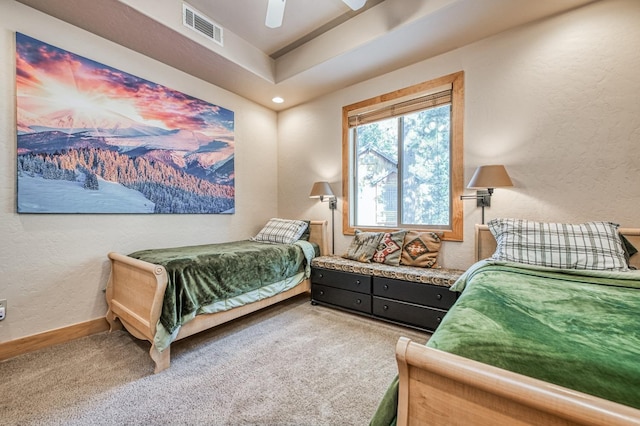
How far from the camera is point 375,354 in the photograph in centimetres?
199

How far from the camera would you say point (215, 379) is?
1.71m

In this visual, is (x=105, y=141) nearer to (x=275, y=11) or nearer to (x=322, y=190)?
(x=275, y=11)

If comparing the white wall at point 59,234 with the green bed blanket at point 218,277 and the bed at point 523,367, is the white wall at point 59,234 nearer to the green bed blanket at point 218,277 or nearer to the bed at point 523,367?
the green bed blanket at point 218,277

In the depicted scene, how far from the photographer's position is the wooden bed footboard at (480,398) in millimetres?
524

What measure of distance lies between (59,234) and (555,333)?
322 cm

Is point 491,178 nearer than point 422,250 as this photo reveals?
Yes

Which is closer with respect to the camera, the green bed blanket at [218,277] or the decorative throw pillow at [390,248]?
the green bed blanket at [218,277]

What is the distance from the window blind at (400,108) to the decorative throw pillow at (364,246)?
4.57 feet

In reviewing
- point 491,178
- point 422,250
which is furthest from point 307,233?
point 491,178

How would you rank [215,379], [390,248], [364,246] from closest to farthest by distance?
[215,379], [390,248], [364,246]

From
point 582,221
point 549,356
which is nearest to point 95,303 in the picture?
point 549,356

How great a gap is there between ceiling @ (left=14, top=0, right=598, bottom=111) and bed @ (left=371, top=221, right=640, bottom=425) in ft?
7.36

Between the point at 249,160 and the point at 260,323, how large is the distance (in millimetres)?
2192

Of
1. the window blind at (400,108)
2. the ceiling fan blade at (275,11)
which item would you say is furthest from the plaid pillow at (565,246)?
the ceiling fan blade at (275,11)
